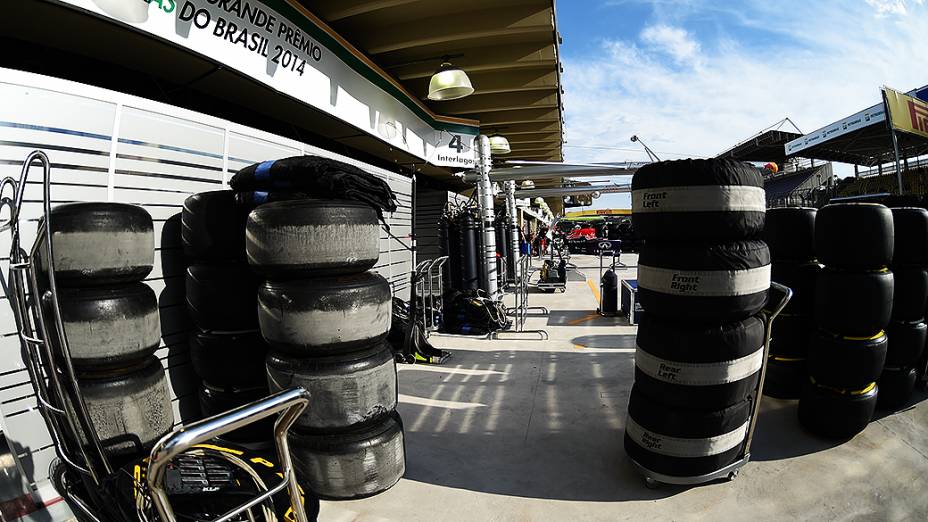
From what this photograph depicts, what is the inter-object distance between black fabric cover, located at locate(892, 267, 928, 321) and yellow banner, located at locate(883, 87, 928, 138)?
17.6m

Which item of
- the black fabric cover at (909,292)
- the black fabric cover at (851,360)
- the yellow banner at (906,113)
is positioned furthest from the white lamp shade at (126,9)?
the yellow banner at (906,113)

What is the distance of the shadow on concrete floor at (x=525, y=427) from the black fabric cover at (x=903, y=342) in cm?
217

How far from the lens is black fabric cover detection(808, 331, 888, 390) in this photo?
3.20 m

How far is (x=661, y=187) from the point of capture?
255cm

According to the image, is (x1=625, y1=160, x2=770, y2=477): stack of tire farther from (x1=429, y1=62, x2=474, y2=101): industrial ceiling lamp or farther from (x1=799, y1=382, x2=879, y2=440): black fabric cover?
(x1=429, y1=62, x2=474, y2=101): industrial ceiling lamp

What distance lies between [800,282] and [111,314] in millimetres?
5221

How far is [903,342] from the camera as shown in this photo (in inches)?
145

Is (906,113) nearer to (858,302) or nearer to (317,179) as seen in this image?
(858,302)

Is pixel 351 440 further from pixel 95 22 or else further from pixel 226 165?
pixel 95 22

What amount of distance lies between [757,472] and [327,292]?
118 inches

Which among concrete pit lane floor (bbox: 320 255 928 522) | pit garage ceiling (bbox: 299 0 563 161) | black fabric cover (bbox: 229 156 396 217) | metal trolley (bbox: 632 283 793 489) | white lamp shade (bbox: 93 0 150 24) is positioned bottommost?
concrete pit lane floor (bbox: 320 255 928 522)

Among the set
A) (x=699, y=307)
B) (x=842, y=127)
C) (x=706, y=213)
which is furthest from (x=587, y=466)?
(x=842, y=127)

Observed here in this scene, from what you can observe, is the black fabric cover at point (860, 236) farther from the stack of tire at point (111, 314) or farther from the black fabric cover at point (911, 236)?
the stack of tire at point (111, 314)

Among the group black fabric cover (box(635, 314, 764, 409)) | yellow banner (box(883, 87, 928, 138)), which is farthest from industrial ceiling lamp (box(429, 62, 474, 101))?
yellow banner (box(883, 87, 928, 138))
